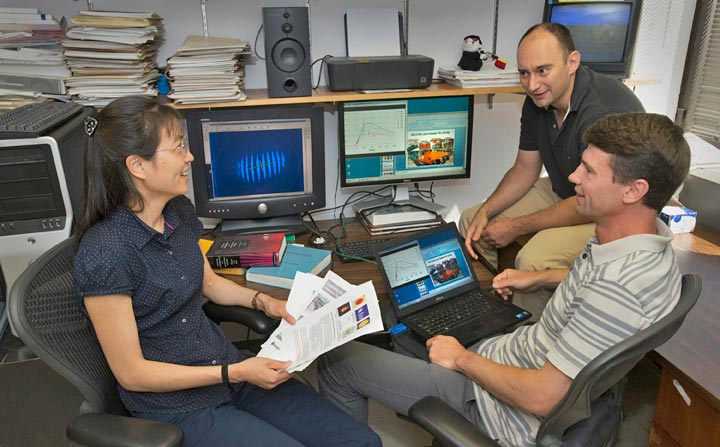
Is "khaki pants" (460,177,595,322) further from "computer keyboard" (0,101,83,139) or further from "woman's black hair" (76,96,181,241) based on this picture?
"computer keyboard" (0,101,83,139)

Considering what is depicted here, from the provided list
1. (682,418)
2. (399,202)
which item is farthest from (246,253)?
(682,418)

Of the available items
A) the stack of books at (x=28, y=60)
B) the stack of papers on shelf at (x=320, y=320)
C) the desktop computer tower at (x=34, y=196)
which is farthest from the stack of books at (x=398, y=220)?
the stack of books at (x=28, y=60)

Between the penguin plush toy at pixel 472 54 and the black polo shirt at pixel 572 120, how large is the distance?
0.85 ft

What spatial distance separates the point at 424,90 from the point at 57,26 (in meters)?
1.35

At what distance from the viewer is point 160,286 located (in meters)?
1.38

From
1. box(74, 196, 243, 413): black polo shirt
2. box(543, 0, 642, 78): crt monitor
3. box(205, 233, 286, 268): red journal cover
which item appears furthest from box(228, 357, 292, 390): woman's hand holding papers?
box(543, 0, 642, 78): crt monitor

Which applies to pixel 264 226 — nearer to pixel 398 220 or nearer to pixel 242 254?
pixel 242 254

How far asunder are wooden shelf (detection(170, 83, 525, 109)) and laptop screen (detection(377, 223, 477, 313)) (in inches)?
24.5

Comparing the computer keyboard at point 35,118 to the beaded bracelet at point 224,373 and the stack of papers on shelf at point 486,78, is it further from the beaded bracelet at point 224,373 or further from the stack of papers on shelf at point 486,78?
the stack of papers on shelf at point 486,78

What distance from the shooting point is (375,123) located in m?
2.33

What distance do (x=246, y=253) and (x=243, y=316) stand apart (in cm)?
32

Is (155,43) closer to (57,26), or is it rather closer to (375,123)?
(57,26)

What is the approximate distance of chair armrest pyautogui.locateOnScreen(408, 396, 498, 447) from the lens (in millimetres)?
1193

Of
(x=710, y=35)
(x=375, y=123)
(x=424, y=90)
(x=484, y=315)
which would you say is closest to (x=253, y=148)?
(x=375, y=123)
